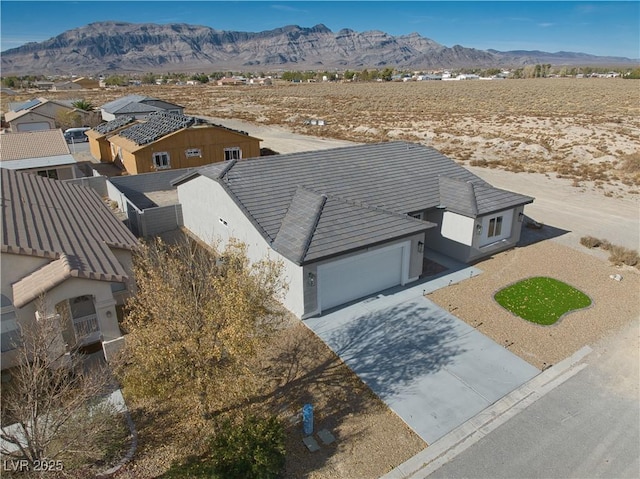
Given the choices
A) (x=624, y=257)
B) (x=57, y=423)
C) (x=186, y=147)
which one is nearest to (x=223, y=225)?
(x=57, y=423)

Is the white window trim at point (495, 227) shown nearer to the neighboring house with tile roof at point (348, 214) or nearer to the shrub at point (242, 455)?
the neighboring house with tile roof at point (348, 214)

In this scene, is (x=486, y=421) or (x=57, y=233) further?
(x=57, y=233)

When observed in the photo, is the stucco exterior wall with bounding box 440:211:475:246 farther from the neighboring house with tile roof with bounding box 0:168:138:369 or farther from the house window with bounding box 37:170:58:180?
the house window with bounding box 37:170:58:180

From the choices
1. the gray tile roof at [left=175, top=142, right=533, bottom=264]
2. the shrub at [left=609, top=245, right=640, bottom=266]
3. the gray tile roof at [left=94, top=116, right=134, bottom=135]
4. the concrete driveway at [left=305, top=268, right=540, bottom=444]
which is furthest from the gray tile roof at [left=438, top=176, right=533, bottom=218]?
the gray tile roof at [left=94, top=116, right=134, bottom=135]

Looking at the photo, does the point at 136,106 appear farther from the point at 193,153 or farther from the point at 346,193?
the point at 346,193

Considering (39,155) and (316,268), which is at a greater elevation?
(39,155)
